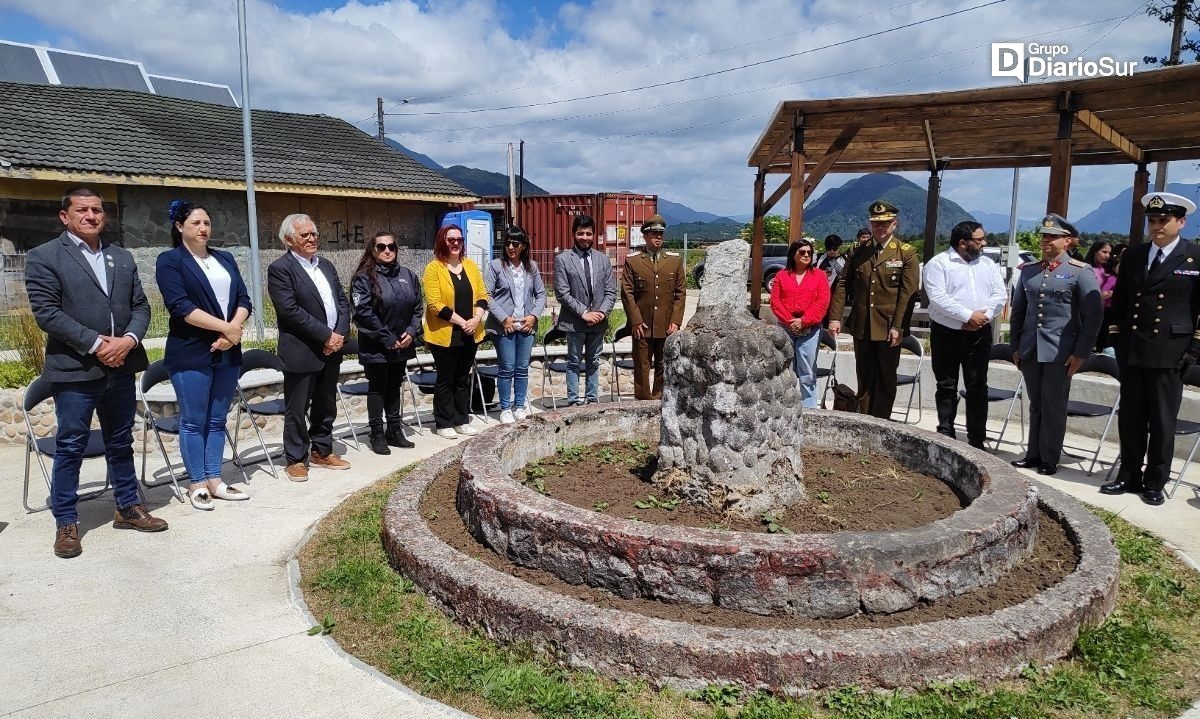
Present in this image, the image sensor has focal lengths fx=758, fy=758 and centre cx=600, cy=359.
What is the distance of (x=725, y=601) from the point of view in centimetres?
310

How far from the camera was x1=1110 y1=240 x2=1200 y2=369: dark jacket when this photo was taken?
16.7 feet

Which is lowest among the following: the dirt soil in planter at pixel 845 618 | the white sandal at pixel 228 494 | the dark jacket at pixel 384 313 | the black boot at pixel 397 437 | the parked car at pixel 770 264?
the white sandal at pixel 228 494

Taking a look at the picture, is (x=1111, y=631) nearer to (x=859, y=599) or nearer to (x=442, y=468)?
(x=859, y=599)

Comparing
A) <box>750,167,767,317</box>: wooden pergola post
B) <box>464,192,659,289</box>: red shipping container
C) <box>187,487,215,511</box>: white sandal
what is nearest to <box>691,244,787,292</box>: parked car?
<box>464,192,659,289</box>: red shipping container

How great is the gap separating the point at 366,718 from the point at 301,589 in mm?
1264

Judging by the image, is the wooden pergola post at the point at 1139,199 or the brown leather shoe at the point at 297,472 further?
the wooden pergola post at the point at 1139,199

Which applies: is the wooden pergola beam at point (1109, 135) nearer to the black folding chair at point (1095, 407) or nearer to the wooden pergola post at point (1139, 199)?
the wooden pergola post at point (1139, 199)

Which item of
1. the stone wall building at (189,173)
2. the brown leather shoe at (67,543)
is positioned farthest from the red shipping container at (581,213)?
the brown leather shoe at (67,543)

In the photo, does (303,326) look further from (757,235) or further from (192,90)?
(192,90)

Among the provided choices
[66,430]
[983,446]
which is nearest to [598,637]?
[66,430]

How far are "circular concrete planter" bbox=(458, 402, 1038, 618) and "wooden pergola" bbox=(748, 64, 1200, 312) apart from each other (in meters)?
5.72

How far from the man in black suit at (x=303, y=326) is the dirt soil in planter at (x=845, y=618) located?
197 cm

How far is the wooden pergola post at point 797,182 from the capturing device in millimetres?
9539

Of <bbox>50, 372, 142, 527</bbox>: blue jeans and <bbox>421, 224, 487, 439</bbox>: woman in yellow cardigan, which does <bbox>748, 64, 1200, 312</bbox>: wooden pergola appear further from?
<bbox>50, 372, 142, 527</bbox>: blue jeans
